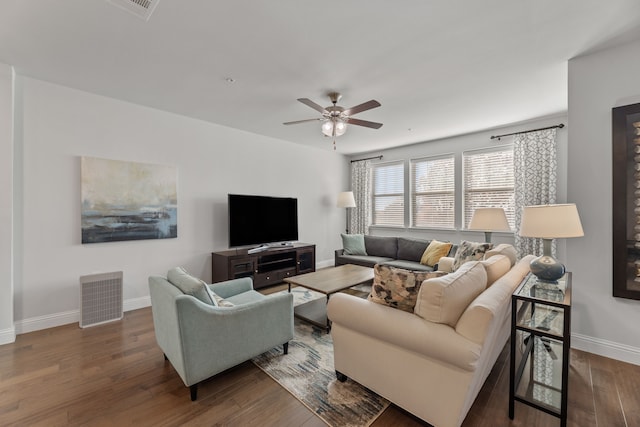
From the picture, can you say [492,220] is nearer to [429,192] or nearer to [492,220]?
[492,220]

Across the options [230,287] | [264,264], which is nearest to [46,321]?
[230,287]

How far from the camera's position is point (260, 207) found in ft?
15.2

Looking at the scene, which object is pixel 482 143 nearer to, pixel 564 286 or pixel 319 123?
pixel 319 123

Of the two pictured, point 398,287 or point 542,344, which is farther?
point 542,344

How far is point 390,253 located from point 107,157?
4.61 m

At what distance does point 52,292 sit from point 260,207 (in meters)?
2.71

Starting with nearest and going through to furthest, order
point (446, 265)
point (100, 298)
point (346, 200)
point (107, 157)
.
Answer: point (100, 298) < point (107, 157) < point (446, 265) < point (346, 200)

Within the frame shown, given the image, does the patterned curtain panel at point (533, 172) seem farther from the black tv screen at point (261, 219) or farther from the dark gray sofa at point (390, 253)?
the black tv screen at point (261, 219)

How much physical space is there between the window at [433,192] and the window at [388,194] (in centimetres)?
28

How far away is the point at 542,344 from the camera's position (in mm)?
2320

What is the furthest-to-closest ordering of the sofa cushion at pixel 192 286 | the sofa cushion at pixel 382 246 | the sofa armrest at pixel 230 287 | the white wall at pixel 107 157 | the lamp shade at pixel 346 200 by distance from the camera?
1. the lamp shade at pixel 346 200
2. the sofa cushion at pixel 382 246
3. the white wall at pixel 107 157
4. the sofa armrest at pixel 230 287
5. the sofa cushion at pixel 192 286

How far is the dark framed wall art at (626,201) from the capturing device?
2266mm

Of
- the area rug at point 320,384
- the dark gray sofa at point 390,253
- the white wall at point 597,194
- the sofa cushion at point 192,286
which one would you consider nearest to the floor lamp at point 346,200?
the dark gray sofa at point 390,253

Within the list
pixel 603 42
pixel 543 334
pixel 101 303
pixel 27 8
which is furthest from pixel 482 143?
pixel 101 303
